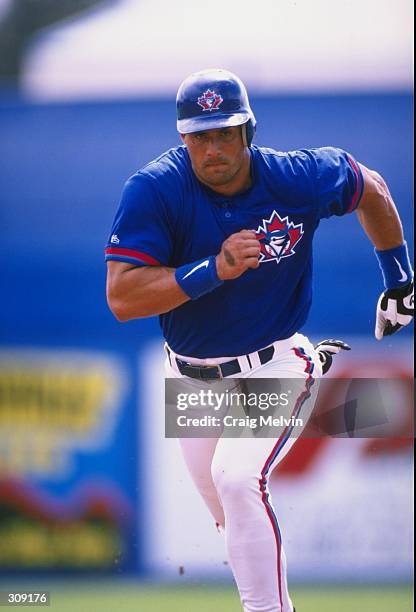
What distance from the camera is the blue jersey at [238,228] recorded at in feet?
8.54

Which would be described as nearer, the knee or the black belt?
the knee

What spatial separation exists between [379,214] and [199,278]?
0.66 meters

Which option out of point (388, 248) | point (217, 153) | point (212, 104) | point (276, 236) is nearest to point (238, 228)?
point (276, 236)

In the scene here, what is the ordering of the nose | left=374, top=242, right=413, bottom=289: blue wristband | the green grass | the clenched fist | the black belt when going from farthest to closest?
the green grass → left=374, top=242, right=413, bottom=289: blue wristband → the black belt → the nose → the clenched fist

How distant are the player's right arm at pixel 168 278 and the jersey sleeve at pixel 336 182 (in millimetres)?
322

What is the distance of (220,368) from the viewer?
2824mm

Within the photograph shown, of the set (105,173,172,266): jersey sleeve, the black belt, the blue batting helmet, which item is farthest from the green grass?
the blue batting helmet

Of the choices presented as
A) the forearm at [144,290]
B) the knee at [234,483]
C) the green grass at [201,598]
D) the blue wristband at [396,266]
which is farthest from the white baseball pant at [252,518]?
the green grass at [201,598]

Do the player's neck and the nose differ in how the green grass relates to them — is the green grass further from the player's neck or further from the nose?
the nose

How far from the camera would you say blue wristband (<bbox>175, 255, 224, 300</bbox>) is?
251 centimetres

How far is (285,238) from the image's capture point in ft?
8.89

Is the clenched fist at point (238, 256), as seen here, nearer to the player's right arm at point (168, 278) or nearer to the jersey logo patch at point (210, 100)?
the player's right arm at point (168, 278)

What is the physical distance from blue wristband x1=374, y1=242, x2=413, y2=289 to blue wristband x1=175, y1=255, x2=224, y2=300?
0.68 meters

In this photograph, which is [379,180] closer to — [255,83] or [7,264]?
[255,83]
